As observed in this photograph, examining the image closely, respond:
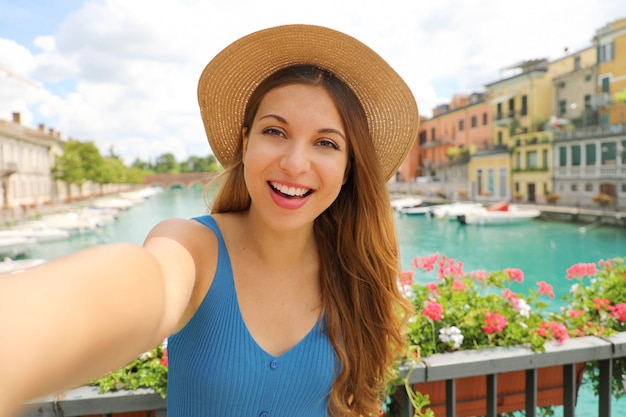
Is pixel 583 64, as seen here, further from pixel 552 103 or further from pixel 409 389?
pixel 409 389

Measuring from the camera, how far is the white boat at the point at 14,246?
19.0 metres

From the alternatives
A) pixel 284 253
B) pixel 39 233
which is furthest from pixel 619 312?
pixel 39 233

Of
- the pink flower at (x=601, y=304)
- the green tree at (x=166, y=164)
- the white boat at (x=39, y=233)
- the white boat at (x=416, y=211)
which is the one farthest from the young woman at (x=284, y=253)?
the green tree at (x=166, y=164)

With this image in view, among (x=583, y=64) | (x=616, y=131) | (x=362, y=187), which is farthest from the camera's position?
(x=583, y=64)

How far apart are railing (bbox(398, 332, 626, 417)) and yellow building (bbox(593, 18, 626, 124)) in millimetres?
25022

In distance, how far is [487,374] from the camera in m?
1.68

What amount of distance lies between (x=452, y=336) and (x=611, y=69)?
27.0 meters

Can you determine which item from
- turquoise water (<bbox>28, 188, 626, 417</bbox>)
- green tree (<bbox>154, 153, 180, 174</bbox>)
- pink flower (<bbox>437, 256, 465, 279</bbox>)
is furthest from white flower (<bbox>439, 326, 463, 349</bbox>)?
green tree (<bbox>154, 153, 180, 174</bbox>)

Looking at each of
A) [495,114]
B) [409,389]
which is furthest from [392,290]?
[495,114]

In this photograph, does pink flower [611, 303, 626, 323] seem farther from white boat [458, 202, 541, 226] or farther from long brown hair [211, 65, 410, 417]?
white boat [458, 202, 541, 226]

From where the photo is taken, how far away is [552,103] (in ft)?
90.6

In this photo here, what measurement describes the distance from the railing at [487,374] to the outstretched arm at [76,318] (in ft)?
2.80

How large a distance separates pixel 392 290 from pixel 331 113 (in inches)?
22.8

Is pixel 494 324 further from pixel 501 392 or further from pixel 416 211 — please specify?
pixel 416 211
